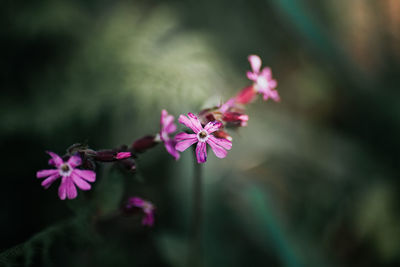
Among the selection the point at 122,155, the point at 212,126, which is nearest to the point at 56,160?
the point at 122,155

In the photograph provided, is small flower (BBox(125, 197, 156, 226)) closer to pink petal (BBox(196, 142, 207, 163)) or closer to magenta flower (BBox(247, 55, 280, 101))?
pink petal (BBox(196, 142, 207, 163))

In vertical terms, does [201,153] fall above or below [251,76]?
below

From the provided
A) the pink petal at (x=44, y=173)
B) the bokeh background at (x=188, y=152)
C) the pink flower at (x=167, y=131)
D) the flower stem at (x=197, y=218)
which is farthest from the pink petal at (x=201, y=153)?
the bokeh background at (x=188, y=152)

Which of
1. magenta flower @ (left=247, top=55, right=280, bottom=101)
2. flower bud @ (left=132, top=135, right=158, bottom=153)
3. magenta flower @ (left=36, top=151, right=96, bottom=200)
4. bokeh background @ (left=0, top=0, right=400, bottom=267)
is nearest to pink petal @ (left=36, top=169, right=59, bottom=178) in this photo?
magenta flower @ (left=36, top=151, right=96, bottom=200)

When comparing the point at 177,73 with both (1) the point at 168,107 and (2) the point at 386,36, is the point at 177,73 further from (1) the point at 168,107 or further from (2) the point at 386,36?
(2) the point at 386,36

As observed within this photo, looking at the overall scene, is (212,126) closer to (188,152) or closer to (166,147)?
(166,147)

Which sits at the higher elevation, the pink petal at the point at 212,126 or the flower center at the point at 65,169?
the pink petal at the point at 212,126

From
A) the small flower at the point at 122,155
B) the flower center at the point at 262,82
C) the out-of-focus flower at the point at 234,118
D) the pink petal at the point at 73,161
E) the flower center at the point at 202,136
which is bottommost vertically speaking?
the pink petal at the point at 73,161

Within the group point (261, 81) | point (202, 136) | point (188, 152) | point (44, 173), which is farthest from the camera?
point (188, 152)

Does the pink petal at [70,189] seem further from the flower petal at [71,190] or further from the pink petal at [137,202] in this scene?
the pink petal at [137,202]
